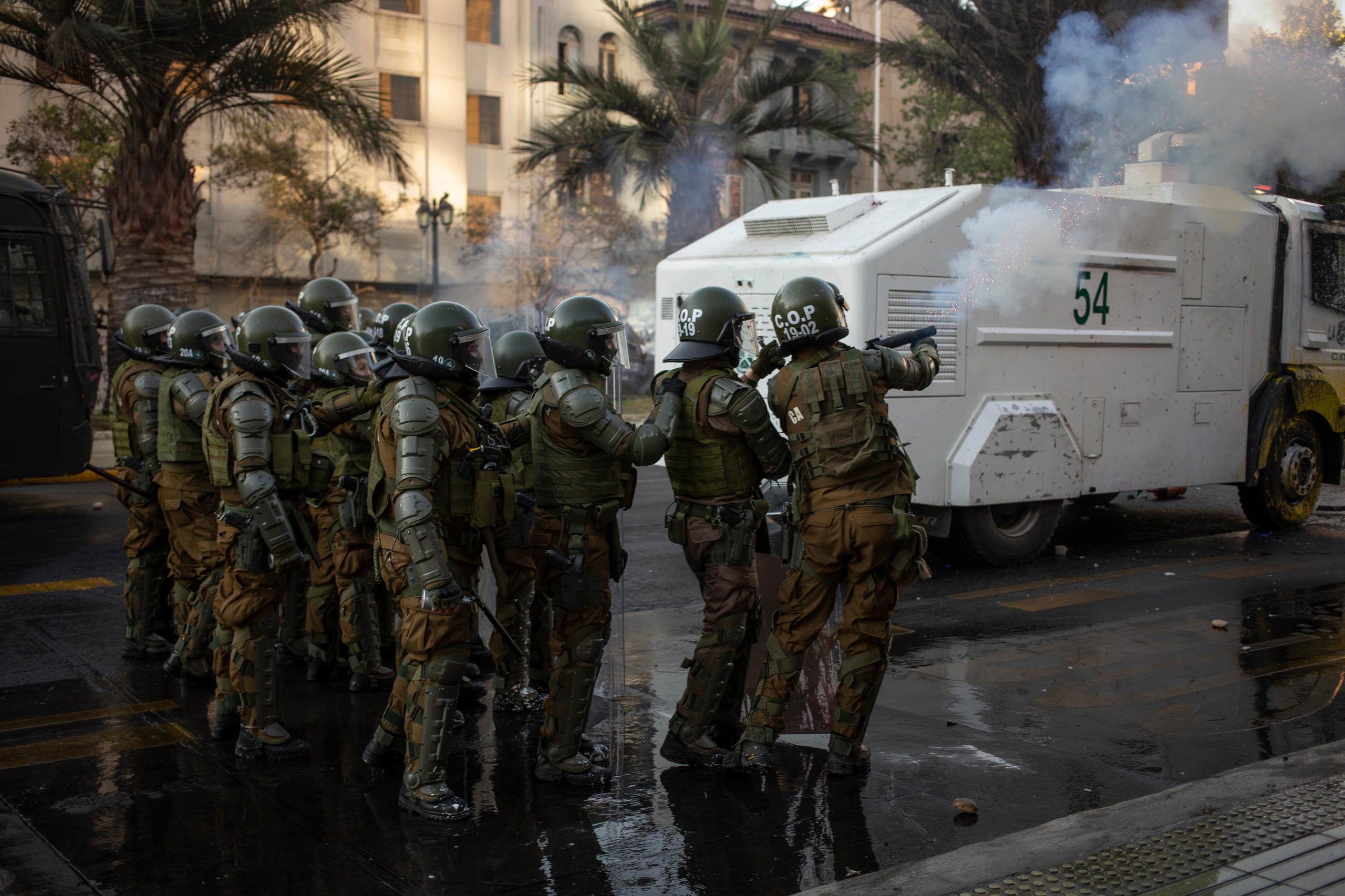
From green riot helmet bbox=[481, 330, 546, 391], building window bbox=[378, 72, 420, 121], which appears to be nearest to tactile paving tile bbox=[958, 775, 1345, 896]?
green riot helmet bbox=[481, 330, 546, 391]

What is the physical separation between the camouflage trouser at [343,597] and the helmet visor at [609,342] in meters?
1.90

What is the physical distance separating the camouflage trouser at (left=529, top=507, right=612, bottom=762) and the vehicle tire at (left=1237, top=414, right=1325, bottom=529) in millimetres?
8191

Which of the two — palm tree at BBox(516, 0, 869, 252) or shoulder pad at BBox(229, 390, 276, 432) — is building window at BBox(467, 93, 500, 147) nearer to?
palm tree at BBox(516, 0, 869, 252)

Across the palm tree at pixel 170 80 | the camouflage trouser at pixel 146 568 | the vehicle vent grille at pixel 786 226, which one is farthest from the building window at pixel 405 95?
the camouflage trouser at pixel 146 568

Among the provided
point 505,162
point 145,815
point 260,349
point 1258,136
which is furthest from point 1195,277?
point 505,162

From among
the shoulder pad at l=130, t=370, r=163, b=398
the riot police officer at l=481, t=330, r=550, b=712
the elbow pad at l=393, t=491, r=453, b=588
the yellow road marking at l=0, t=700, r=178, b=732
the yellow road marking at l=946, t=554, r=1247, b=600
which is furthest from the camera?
the yellow road marking at l=946, t=554, r=1247, b=600

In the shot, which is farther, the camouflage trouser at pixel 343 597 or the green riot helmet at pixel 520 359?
the green riot helmet at pixel 520 359

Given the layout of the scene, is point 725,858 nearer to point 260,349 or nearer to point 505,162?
point 260,349

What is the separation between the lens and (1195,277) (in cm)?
994

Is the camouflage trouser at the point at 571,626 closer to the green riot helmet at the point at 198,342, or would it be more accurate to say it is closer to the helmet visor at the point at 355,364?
the helmet visor at the point at 355,364

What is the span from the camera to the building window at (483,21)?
3428 centimetres

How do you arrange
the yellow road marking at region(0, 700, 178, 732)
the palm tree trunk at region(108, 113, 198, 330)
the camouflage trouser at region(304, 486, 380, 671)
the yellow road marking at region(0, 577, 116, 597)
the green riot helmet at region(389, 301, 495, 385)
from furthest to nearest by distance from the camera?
1. the palm tree trunk at region(108, 113, 198, 330)
2. the yellow road marking at region(0, 577, 116, 597)
3. the camouflage trouser at region(304, 486, 380, 671)
4. the yellow road marking at region(0, 700, 178, 732)
5. the green riot helmet at region(389, 301, 495, 385)

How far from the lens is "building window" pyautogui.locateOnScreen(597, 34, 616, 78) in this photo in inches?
1420

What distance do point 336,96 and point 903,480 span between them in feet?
39.3
